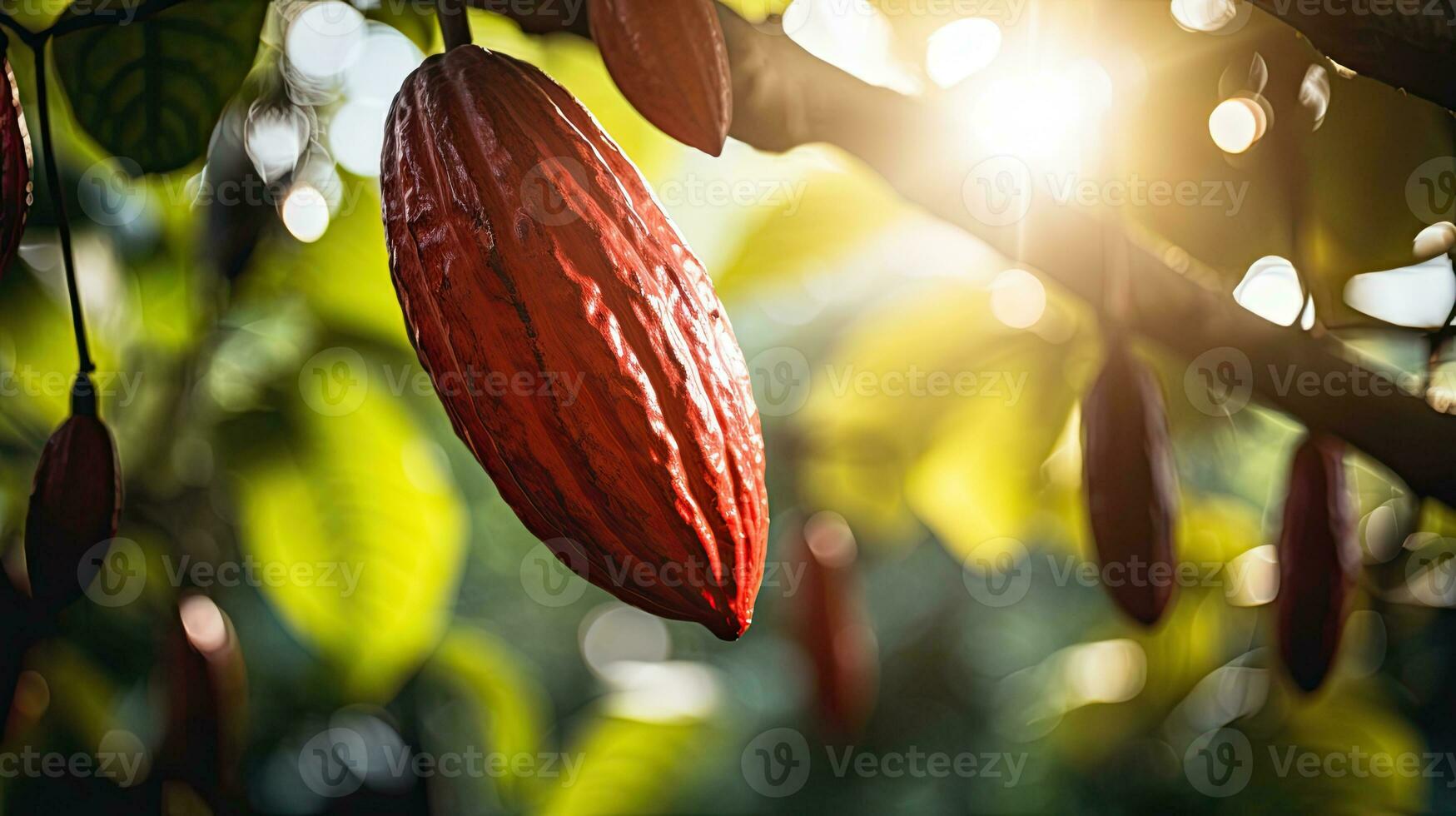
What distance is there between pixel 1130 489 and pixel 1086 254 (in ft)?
0.55

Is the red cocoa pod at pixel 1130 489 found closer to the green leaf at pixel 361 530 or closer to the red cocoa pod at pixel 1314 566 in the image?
the red cocoa pod at pixel 1314 566

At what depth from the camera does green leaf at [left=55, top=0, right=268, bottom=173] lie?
0.46m

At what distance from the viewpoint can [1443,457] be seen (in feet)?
1.77

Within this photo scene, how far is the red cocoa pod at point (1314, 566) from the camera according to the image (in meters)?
0.60

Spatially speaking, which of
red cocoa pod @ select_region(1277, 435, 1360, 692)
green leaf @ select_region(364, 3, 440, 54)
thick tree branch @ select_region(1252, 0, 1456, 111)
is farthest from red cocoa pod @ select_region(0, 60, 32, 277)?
red cocoa pod @ select_region(1277, 435, 1360, 692)

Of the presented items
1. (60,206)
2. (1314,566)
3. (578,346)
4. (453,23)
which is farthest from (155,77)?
(1314,566)

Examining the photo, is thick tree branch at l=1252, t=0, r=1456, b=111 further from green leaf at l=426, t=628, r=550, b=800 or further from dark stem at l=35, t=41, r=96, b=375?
green leaf at l=426, t=628, r=550, b=800

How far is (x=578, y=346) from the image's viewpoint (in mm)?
283

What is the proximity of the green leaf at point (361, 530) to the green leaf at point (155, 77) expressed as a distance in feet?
1.31

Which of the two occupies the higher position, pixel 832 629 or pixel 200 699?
pixel 200 699

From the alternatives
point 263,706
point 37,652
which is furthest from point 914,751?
point 37,652

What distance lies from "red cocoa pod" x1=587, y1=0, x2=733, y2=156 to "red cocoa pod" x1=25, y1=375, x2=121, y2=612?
29cm

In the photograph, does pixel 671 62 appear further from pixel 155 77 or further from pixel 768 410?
pixel 768 410

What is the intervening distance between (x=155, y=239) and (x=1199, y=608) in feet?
4.64
